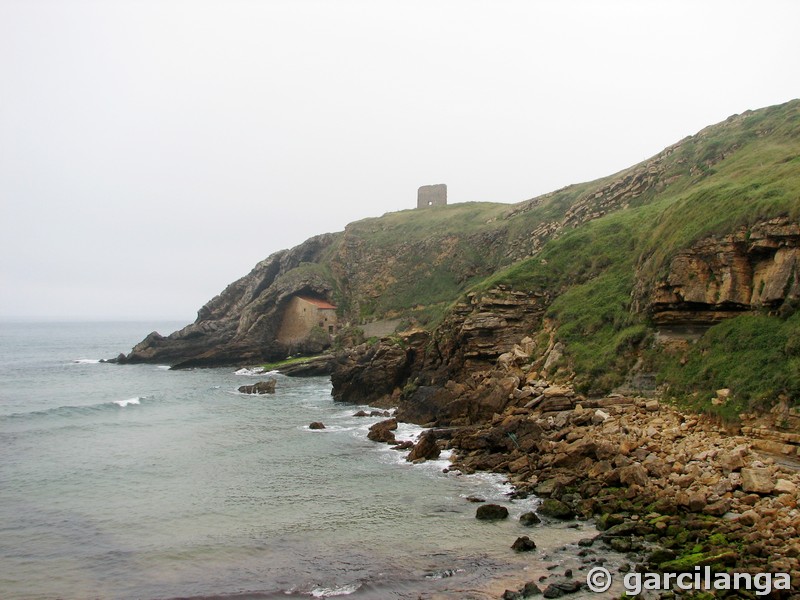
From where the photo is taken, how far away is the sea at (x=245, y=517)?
51.5 ft

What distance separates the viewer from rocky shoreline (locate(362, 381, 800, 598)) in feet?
47.4

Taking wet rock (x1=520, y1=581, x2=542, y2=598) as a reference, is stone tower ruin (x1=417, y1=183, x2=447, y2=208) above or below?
above

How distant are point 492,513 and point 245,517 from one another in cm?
826

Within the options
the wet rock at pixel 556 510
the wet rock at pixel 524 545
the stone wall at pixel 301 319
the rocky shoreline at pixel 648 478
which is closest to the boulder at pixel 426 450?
the rocky shoreline at pixel 648 478

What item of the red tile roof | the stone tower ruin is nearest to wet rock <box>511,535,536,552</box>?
the red tile roof

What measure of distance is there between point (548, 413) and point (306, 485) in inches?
428

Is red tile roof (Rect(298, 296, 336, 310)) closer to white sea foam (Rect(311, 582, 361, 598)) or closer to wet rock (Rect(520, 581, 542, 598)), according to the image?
white sea foam (Rect(311, 582, 361, 598))

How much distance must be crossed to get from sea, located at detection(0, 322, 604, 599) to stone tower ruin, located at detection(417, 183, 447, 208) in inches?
2405

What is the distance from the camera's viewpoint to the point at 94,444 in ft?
109

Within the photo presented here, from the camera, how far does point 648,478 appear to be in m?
19.1

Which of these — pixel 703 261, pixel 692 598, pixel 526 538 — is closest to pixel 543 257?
pixel 703 261

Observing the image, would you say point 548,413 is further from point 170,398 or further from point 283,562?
point 170,398

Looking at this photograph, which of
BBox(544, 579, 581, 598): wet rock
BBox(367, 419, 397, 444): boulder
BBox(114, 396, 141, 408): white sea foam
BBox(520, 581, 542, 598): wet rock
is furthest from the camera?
BBox(114, 396, 141, 408): white sea foam

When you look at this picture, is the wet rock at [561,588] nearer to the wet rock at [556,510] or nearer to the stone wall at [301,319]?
the wet rock at [556,510]
